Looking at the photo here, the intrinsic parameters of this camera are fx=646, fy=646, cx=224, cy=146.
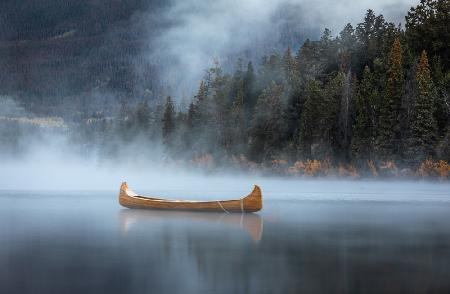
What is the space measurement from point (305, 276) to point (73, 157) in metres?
171

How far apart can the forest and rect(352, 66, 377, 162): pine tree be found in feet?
0.40

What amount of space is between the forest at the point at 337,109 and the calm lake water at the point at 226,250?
30174 mm

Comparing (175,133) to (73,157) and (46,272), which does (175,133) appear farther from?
(46,272)

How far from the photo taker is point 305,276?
59.9 ft

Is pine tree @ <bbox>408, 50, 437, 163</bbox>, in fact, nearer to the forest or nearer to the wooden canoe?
the forest

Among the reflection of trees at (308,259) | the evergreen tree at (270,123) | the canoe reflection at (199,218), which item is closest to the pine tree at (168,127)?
the evergreen tree at (270,123)

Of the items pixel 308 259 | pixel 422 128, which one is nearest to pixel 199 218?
pixel 308 259

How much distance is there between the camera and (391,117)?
7444cm

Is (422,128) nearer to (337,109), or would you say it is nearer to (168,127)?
(337,109)

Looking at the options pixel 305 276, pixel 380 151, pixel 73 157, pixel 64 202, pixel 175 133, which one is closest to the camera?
pixel 305 276

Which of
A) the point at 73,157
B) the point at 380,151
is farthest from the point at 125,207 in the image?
the point at 73,157

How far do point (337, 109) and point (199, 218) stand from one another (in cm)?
4923

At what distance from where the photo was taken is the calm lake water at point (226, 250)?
1719 cm

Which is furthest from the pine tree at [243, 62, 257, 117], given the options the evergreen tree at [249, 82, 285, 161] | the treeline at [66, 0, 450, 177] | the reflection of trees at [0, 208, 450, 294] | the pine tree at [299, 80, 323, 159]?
the reflection of trees at [0, 208, 450, 294]
